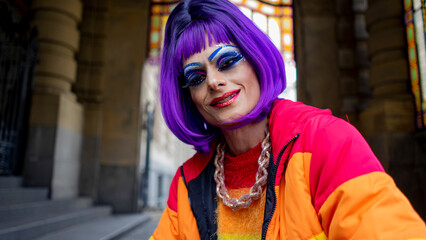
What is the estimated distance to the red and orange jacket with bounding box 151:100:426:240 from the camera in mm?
758

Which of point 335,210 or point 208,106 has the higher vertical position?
point 208,106

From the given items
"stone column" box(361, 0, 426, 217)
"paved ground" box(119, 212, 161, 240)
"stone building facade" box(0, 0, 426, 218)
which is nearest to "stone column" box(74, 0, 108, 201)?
"stone building facade" box(0, 0, 426, 218)

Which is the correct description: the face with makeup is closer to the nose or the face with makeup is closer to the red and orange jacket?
the nose

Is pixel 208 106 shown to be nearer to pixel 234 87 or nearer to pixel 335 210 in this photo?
pixel 234 87

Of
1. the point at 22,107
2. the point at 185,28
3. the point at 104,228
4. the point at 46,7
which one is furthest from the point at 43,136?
the point at 185,28

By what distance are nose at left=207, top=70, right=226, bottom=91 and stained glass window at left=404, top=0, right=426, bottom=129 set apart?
4547 millimetres

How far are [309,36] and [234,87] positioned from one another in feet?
20.1

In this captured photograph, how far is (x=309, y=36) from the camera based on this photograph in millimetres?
6812

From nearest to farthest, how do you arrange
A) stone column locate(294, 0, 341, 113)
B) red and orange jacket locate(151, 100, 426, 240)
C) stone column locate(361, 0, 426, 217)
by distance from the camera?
red and orange jacket locate(151, 100, 426, 240), stone column locate(361, 0, 426, 217), stone column locate(294, 0, 341, 113)

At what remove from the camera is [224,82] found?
3.98 ft

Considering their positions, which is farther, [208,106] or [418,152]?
[418,152]

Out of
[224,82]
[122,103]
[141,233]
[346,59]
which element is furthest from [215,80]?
[346,59]

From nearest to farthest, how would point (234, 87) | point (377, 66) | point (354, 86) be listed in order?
point (234, 87) < point (377, 66) < point (354, 86)

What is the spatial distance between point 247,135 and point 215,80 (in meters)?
0.27
